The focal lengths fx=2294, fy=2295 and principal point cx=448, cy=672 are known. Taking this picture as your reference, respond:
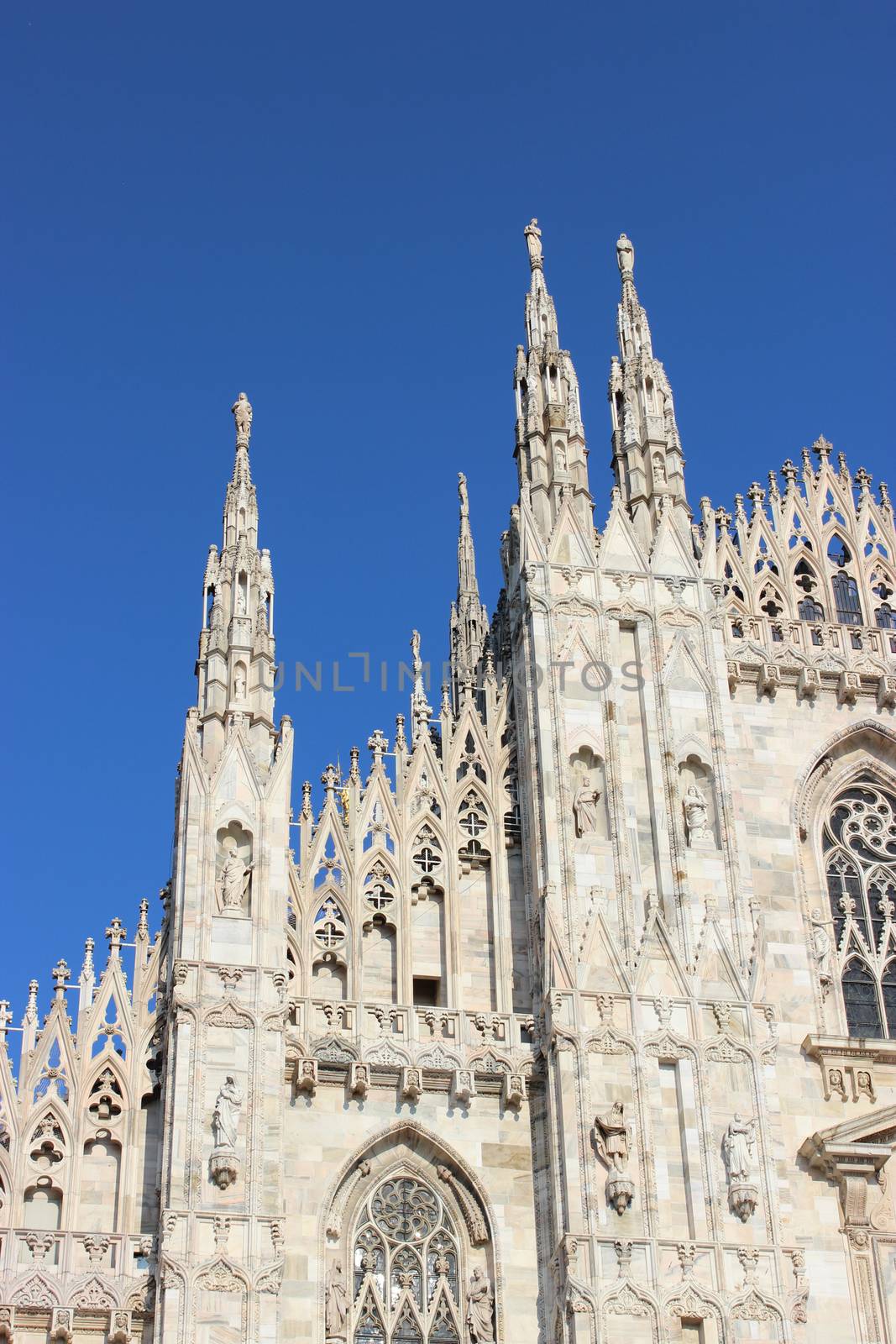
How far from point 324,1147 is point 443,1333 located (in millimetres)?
1917

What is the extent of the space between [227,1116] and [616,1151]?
347 cm

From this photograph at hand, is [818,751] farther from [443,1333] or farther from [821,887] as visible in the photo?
[443,1333]

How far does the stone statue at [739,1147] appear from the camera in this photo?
2045 cm

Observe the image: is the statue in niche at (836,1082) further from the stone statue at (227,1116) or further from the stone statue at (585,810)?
the stone statue at (227,1116)

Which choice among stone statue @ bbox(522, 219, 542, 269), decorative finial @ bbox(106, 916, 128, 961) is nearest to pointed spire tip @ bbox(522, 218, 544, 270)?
stone statue @ bbox(522, 219, 542, 269)

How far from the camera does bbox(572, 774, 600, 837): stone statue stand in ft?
73.5

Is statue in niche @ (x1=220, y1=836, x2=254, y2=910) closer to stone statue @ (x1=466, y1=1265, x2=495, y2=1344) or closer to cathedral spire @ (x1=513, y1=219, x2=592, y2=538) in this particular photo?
stone statue @ (x1=466, y1=1265, x2=495, y2=1344)

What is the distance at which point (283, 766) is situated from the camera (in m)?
22.0

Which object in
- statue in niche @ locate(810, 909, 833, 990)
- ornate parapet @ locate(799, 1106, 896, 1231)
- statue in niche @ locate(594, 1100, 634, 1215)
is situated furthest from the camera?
statue in niche @ locate(810, 909, 833, 990)

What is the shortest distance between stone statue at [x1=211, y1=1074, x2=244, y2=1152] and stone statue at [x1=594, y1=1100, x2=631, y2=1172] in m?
3.22

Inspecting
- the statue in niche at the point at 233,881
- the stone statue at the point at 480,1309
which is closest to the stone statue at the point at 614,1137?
the stone statue at the point at 480,1309

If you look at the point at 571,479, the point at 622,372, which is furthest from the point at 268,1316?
the point at 622,372

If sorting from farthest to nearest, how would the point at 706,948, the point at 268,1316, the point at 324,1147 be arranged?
1. the point at 706,948
2. the point at 324,1147
3. the point at 268,1316

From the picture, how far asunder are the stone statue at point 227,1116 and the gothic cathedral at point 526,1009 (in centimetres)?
2
